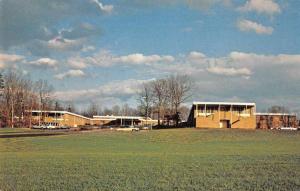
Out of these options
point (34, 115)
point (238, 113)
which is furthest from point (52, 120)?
point (238, 113)

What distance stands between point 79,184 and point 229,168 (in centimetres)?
703

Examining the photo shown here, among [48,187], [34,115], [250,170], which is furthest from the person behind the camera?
[34,115]

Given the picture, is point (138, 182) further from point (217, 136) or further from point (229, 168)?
point (217, 136)

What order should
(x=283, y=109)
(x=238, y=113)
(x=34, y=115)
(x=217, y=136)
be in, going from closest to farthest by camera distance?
(x=217, y=136)
(x=238, y=113)
(x=34, y=115)
(x=283, y=109)

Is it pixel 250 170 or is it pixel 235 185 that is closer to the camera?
pixel 235 185

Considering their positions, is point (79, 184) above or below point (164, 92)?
below

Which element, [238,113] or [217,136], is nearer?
[217,136]

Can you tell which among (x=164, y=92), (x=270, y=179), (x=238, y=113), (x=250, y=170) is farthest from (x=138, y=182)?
(x=164, y=92)

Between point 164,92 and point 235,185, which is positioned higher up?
point 164,92

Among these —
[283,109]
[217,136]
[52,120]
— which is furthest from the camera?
[283,109]

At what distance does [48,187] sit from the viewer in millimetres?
12359

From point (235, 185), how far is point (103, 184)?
386 centimetres

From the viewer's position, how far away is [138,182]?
1327 centimetres

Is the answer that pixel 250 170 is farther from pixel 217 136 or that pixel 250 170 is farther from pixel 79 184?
pixel 217 136
